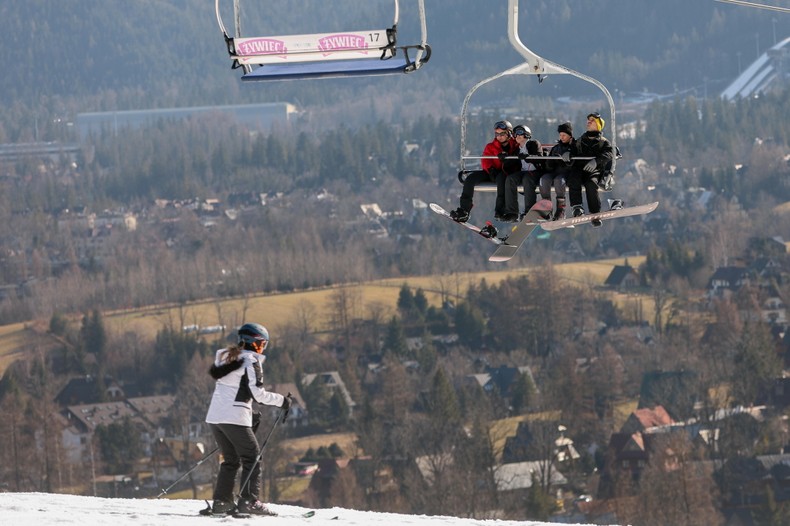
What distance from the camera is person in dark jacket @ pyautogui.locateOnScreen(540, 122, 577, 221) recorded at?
16094 mm

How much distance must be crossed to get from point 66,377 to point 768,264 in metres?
43.9

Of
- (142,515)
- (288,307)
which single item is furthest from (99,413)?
(142,515)

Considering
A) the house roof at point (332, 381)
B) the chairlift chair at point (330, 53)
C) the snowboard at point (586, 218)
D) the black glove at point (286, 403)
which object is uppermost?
the chairlift chair at point (330, 53)

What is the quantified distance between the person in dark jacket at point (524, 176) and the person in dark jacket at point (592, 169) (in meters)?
0.35

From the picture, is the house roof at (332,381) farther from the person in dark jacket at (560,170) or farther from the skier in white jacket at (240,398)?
the skier in white jacket at (240,398)

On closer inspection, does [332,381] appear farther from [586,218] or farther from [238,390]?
[238,390]

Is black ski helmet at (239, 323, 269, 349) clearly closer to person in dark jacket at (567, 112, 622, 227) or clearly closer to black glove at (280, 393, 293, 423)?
black glove at (280, 393, 293, 423)

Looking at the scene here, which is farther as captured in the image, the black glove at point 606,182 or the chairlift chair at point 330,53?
the black glove at point 606,182

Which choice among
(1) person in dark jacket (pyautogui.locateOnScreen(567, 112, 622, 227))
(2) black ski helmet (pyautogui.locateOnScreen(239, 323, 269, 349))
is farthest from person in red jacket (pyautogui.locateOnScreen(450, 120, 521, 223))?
(2) black ski helmet (pyautogui.locateOnScreen(239, 323, 269, 349))

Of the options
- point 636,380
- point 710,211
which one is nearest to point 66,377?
point 636,380

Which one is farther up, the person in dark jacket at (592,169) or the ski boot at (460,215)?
the person in dark jacket at (592,169)

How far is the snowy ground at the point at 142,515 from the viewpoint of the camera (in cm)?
1340

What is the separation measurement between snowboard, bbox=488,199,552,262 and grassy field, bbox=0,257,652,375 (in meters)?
82.0

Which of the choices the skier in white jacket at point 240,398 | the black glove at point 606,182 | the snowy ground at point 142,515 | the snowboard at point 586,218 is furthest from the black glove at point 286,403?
the black glove at point 606,182
